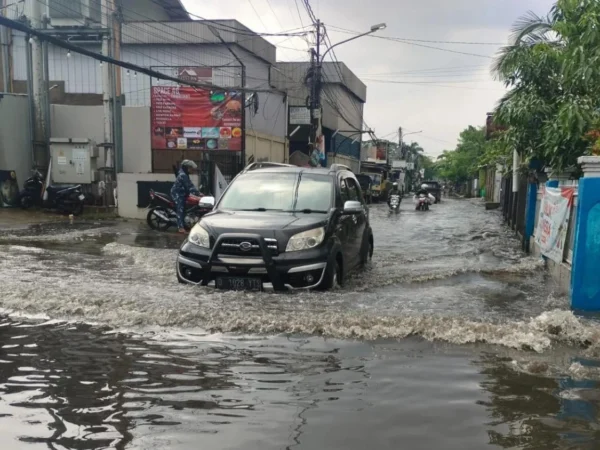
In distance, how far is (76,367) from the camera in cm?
405

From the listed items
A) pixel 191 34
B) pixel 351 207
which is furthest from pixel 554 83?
pixel 191 34

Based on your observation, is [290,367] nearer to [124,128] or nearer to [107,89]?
[107,89]

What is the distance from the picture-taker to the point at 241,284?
20.4ft

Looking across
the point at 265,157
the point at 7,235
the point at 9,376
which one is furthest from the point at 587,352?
the point at 265,157

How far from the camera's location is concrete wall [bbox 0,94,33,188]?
17.5 m

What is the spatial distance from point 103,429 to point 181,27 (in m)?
27.3

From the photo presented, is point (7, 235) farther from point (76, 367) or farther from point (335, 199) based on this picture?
point (76, 367)

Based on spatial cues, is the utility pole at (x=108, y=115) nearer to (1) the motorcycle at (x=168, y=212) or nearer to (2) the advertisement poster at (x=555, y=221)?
(1) the motorcycle at (x=168, y=212)

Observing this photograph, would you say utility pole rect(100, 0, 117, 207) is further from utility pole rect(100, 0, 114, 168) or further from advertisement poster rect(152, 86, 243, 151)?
advertisement poster rect(152, 86, 243, 151)

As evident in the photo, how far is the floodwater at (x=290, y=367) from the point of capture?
3.06 metres

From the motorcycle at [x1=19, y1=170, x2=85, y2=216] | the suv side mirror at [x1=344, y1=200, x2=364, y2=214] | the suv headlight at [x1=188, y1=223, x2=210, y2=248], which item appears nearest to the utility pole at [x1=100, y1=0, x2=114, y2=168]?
the motorcycle at [x1=19, y1=170, x2=85, y2=216]

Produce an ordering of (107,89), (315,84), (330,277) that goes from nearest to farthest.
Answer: (330,277) → (107,89) → (315,84)

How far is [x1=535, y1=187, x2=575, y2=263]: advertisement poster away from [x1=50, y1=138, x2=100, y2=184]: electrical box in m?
13.4

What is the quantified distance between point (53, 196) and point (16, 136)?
2.69m
